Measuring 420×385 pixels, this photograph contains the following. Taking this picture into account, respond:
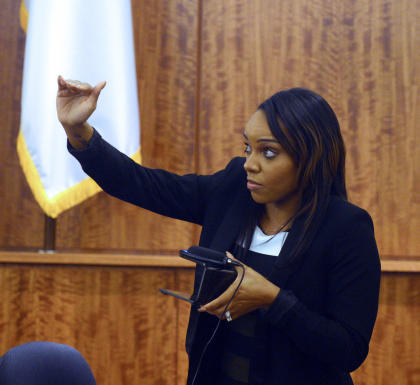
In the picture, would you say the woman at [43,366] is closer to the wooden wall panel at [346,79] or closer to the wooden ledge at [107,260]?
the wooden ledge at [107,260]

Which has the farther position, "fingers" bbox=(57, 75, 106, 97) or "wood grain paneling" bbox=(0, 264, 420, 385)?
"wood grain paneling" bbox=(0, 264, 420, 385)

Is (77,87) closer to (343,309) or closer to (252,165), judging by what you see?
(252,165)

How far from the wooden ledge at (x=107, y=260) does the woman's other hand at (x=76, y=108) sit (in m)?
1.00

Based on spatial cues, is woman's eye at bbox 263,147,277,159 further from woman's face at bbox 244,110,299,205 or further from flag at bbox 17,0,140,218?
flag at bbox 17,0,140,218

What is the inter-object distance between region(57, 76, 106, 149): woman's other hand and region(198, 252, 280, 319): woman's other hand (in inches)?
15.8

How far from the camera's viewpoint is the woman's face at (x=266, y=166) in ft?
3.24

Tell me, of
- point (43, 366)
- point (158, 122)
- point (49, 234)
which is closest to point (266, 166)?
point (43, 366)

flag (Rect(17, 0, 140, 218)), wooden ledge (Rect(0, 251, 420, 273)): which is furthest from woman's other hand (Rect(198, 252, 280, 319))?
flag (Rect(17, 0, 140, 218))

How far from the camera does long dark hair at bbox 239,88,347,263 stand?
3.22ft

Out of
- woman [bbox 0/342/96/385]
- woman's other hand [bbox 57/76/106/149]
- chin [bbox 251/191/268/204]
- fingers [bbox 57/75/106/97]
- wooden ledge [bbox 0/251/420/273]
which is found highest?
fingers [bbox 57/75/106/97]

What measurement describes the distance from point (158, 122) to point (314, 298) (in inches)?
60.2

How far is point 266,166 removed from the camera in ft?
3.23

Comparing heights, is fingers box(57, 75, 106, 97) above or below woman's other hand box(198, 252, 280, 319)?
above

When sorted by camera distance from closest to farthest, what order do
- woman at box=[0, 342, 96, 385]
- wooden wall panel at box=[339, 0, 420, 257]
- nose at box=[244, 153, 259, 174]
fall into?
woman at box=[0, 342, 96, 385], nose at box=[244, 153, 259, 174], wooden wall panel at box=[339, 0, 420, 257]
